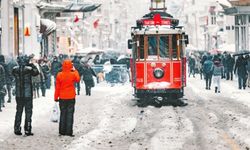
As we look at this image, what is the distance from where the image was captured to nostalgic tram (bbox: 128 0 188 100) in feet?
92.0

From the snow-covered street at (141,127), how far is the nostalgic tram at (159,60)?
2.86 feet

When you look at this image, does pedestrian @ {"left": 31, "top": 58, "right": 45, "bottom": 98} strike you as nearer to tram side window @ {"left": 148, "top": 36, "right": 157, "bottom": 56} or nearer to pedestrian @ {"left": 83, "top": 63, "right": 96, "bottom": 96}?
pedestrian @ {"left": 83, "top": 63, "right": 96, "bottom": 96}

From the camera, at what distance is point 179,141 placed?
16.2 meters

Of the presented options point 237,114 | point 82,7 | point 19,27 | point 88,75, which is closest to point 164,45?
point 237,114

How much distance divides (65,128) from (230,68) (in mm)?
32771

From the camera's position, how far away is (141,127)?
19.9 m

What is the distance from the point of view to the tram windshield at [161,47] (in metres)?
28.0

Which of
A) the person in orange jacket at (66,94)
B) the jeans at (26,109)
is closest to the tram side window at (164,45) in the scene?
the person in orange jacket at (66,94)

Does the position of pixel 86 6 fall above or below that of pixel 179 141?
above

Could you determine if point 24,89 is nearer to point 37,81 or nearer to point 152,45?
point 152,45

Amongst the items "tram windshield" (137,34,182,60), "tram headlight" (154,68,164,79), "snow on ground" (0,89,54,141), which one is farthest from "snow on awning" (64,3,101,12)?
"tram headlight" (154,68,164,79)

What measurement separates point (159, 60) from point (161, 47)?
1.49 ft

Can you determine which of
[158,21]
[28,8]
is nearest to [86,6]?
[28,8]

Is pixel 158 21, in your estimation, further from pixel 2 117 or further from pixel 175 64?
pixel 2 117
